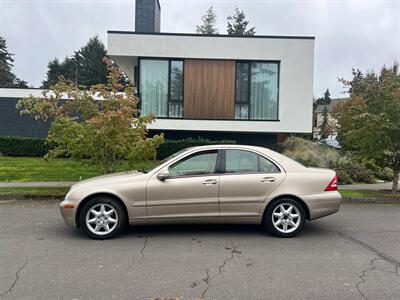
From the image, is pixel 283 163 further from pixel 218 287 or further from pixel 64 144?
pixel 64 144

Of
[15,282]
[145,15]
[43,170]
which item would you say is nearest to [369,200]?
[15,282]

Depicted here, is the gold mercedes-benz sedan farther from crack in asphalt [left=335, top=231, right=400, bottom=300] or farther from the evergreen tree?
the evergreen tree

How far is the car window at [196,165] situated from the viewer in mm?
5918

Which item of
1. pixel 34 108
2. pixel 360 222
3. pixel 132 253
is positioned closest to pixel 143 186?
pixel 132 253

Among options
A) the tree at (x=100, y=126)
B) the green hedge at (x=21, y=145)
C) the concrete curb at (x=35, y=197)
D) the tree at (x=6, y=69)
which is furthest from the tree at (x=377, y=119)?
the tree at (x=6, y=69)

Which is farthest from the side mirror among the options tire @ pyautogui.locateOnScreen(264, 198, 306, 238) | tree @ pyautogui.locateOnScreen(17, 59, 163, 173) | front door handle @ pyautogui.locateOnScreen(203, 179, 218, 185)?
tree @ pyautogui.locateOnScreen(17, 59, 163, 173)

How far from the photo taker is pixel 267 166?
6.12 metres

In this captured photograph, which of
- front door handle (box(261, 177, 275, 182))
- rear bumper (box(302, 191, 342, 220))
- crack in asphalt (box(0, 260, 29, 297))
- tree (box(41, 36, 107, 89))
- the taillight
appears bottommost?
crack in asphalt (box(0, 260, 29, 297))

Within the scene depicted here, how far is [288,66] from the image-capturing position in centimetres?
1677

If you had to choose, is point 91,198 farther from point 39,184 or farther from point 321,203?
point 39,184

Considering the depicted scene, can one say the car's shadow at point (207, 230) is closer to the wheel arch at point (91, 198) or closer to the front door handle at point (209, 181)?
the wheel arch at point (91, 198)

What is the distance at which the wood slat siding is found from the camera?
16719mm

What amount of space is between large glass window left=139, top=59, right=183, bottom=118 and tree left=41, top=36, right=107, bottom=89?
3716 centimetres

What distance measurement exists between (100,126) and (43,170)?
17.8 ft
